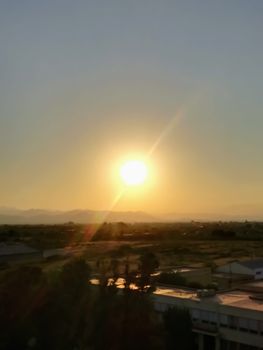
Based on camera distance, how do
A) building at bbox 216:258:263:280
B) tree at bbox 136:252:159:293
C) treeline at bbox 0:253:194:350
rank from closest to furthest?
1. treeline at bbox 0:253:194:350
2. tree at bbox 136:252:159:293
3. building at bbox 216:258:263:280

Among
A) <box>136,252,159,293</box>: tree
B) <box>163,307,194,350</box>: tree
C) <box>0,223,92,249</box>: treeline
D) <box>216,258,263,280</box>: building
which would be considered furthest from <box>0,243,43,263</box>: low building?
<box>163,307,194,350</box>: tree

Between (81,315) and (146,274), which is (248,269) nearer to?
(146,274)

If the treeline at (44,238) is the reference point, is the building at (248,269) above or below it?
below

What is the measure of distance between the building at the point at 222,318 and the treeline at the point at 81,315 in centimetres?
105

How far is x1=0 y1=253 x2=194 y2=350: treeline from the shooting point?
2375 centimetres

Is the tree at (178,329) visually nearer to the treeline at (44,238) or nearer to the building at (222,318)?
the building at (222,318)

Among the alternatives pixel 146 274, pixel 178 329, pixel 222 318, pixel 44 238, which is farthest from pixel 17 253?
pixel 44 238

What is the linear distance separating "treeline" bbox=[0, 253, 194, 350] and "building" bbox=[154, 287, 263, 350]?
1047 millimetres

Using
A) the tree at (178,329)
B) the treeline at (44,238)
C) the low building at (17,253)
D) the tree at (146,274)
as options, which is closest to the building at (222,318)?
the tree at (178,329)

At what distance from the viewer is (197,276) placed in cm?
4566

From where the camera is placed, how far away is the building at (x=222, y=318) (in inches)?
995

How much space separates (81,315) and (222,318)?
288 inches

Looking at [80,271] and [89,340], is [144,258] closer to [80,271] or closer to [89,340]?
[80,271]

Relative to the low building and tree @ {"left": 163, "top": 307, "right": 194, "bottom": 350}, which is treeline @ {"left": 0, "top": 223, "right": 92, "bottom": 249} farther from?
tree @ {"left": 163, "top": 307, "right": 194, "bottom": 350}
